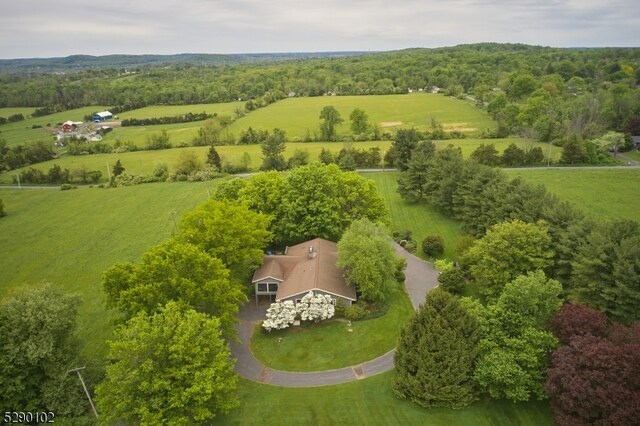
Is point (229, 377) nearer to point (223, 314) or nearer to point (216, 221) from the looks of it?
point (223, 314)

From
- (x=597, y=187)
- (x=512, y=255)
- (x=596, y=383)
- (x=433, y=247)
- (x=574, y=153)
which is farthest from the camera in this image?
(x=574, y=153)

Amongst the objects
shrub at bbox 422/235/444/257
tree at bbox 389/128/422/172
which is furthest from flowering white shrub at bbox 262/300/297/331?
tree at bbox 389/128/422/172

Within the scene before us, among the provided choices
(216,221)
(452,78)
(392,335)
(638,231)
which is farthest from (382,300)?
(452,78)

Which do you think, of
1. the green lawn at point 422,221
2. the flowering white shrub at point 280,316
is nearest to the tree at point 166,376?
the flowering white shrub at point 280,316

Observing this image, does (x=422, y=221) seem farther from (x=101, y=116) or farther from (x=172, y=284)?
(x=101, y=116)

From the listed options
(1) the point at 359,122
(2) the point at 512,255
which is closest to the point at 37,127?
(1) the point at 359,122
